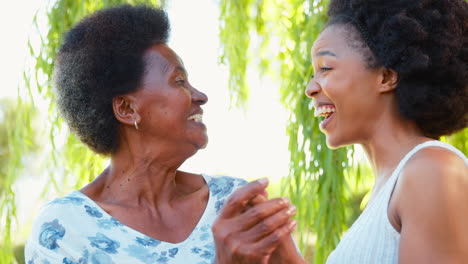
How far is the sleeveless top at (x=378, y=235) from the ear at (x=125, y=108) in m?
0.77

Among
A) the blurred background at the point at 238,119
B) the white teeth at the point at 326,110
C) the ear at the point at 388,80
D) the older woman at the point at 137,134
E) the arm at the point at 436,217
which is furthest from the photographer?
the blurred background at the point at 238,119

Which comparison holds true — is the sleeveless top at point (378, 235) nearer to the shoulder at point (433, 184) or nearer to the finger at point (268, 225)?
the shoulder at point (433, 184)

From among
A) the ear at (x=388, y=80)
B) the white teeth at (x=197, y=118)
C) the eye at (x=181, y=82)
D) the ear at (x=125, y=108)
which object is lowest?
the white teeth at (x=197, y=118)

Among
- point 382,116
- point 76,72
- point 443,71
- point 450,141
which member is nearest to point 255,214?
point 382,116

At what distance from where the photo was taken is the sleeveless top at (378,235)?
174 centimetres

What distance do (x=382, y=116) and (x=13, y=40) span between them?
7.75ft

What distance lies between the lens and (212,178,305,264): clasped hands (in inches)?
63.3

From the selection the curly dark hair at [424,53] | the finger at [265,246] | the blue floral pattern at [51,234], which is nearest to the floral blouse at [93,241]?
the blue floral pattern at [51,234]

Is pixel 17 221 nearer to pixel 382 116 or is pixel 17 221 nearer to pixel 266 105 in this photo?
pixel 266 105

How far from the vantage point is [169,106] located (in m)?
2.21

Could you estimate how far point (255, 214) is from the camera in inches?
63.1

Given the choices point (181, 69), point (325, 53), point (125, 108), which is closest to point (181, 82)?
point (181, 69)

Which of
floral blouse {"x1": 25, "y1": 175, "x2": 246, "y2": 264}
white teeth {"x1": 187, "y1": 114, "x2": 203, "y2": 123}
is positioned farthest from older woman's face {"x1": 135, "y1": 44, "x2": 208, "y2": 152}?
floral blouse {"x1": 25, "y1": 175, "x2": 246, "y2": 264}

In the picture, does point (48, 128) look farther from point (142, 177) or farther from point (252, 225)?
point (252, 225)
